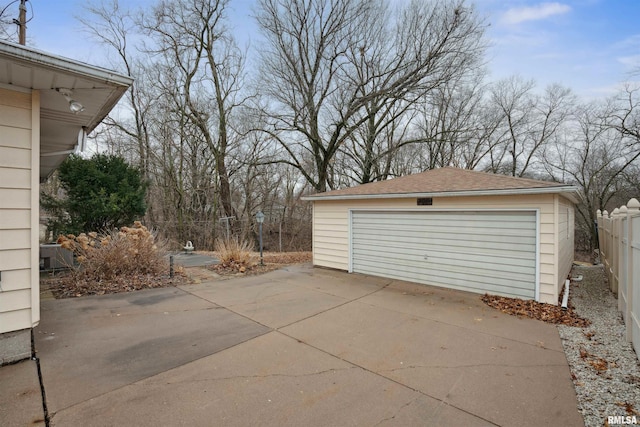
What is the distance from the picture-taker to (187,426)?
2311mm

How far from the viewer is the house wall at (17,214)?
3.11 m

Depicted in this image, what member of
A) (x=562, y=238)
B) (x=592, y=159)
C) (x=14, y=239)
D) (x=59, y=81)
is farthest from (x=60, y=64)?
(x=592, y=159)

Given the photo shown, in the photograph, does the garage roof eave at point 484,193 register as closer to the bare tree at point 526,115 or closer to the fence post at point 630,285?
the fence post at point 630,285

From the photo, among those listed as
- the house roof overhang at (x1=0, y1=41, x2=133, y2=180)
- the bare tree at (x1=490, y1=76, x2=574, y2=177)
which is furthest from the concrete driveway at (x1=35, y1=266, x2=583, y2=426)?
A: the bare tree at (x1=490, y1=76, x2=574, y2=177)

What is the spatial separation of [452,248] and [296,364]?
14.9 feet

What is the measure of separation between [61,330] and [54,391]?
1.73 meters

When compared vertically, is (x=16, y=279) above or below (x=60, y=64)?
below

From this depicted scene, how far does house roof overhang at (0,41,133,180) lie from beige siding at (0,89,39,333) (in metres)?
0.24

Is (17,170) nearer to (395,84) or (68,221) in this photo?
(68,221)

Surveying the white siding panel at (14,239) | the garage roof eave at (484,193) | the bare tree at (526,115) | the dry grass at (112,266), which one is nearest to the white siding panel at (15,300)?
the white siding panel at (14,239)

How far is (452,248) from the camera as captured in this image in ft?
21.6

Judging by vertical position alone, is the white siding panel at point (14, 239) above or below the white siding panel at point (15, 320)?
above

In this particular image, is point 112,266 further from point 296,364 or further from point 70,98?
point 296,364

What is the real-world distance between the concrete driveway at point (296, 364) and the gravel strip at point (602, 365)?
0.12m
